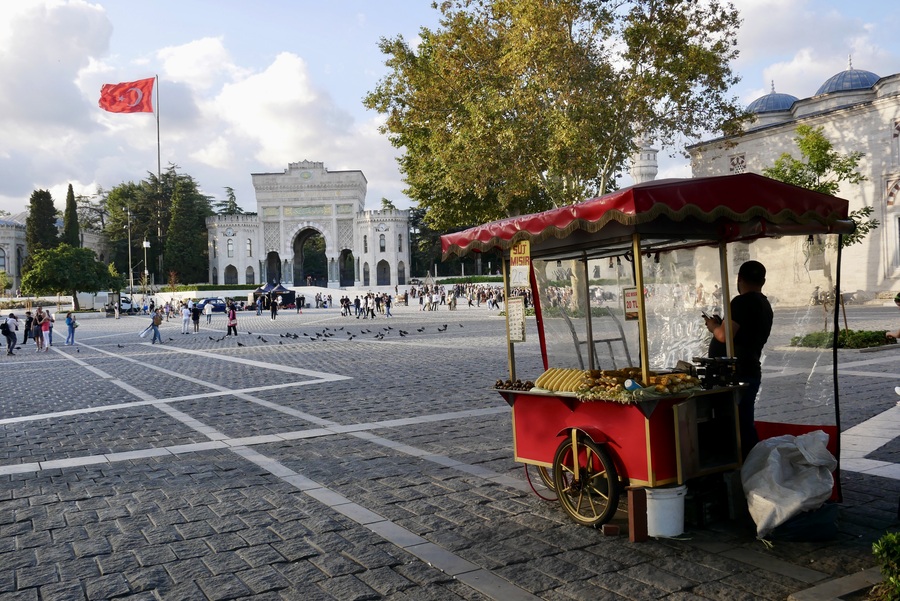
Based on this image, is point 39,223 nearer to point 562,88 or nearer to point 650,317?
point 562,88

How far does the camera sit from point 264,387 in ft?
41.1

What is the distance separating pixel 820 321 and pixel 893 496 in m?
1.35

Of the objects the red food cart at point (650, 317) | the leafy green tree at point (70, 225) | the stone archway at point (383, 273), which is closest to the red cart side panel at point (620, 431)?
the red food cart at point (650, 317)

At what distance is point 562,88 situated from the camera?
21516 millimetres

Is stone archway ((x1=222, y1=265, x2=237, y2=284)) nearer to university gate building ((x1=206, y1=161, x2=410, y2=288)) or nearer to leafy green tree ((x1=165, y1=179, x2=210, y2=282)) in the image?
university gate building ((x1=206, y1=161, x2=410, y2=288))

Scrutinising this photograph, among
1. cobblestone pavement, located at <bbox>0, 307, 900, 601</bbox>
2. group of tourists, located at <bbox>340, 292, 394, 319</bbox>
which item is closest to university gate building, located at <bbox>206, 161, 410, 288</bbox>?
group of tourists, located at <bbox>340, 292, 394, 319</bbox>

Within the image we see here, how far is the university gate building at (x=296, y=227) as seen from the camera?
8369 centimetres

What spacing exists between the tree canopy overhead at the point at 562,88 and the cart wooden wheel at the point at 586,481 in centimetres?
1660

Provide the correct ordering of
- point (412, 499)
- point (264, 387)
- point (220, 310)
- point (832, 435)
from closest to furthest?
point (832, 435) < point (412, 499) < point (264, 387) < point (220, 310)

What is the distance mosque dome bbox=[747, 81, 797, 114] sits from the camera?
47.0 metres

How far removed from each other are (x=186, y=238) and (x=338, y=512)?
86.3 m

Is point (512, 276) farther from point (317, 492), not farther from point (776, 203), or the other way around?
point (317, 492)

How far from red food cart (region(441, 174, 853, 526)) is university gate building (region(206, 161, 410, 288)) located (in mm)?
77545

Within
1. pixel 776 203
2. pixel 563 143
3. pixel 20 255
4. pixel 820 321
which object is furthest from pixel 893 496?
pixel 20 255
